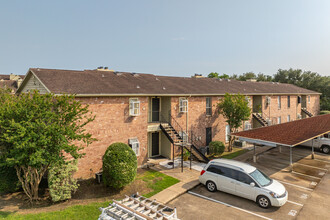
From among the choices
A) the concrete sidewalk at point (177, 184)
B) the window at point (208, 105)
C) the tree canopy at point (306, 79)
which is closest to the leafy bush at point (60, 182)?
the concrete sidewalk at point (177, 184)

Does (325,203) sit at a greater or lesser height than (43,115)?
lesser

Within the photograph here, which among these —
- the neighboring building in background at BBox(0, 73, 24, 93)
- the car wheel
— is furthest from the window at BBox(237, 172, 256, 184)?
the neighboring building in background at BBox(0, 73, 24, 93)

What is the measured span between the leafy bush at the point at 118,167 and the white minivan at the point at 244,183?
13.8 ft

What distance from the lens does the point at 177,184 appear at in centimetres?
1274

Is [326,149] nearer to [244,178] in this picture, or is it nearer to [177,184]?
[244,178]

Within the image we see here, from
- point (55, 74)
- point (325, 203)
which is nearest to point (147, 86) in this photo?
point (55, 74)

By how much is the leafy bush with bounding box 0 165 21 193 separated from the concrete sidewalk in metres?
7.35

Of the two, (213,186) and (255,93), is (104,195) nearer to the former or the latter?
(213,186)

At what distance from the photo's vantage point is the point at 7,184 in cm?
1101

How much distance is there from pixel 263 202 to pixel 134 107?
979cm

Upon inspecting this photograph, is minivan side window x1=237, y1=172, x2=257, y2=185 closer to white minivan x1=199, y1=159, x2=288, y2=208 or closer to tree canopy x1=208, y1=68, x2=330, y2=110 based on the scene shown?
white minivan x1=199, y1=159, x2=288, y2=208

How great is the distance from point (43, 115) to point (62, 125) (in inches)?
37.1

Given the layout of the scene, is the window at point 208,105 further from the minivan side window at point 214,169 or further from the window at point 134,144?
the minivan side window at point 214,169

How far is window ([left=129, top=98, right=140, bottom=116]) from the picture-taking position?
1516 centimetres
